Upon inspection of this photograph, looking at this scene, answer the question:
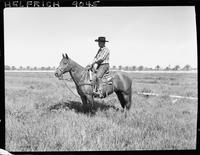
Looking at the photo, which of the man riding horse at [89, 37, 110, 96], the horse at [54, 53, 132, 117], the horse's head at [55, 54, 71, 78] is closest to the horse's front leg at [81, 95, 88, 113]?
the horse at [54, 53, 132, 117]

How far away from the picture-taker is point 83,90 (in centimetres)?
277

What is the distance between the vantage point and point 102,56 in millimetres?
2715

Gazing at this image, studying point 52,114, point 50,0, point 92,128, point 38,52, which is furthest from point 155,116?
point 50,0

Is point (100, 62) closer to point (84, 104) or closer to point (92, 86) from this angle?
point (92, 86)

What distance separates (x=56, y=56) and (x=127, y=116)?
38.2 inches

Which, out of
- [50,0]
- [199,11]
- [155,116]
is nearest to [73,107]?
[155,116]

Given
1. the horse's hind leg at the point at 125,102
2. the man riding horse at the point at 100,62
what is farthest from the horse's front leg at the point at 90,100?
the horse's hind leg at the point at 125,102

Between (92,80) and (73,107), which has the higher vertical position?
(92,80)

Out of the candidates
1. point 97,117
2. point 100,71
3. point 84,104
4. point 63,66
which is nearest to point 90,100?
point 84,104

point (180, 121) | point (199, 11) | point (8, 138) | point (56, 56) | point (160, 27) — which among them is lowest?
point (8, 138)

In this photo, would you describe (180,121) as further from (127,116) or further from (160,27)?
(160,27)

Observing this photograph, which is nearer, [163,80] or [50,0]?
[50,0]

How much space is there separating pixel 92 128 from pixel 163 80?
906 mm

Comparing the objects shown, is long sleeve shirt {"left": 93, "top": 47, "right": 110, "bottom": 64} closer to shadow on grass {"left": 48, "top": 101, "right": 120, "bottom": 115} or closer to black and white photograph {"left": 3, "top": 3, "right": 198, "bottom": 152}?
black and white photograph {"left": 3, "top": 3, "right": 198, "bottom": 152}
